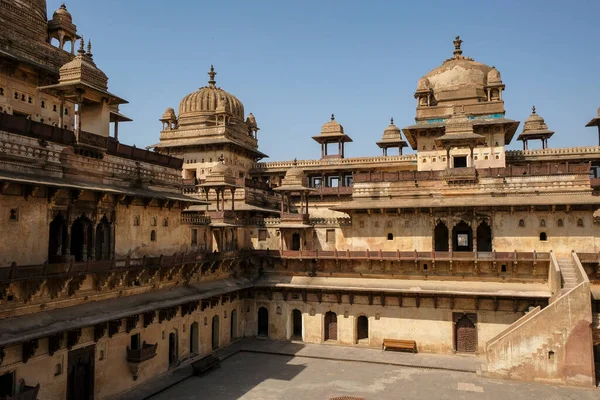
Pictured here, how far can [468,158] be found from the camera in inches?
1359

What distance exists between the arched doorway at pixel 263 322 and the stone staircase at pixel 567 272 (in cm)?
1692

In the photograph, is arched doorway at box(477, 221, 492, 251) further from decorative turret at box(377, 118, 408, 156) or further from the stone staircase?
decorative turret at box(377, 118, 408, 156)

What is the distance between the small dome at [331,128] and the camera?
44.1 m

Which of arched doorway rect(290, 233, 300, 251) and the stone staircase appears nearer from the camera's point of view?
the stone staircase

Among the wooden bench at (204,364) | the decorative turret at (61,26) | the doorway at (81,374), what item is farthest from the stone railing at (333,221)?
the decorative turret at (61,26)

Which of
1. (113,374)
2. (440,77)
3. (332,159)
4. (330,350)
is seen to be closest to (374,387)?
Result: (330,350)

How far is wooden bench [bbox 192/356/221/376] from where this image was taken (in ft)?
73.6

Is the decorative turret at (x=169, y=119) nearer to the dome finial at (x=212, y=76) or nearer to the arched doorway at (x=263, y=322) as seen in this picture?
the dome finial at (x=212, y=76)

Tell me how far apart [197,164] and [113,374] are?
23033 millimetres

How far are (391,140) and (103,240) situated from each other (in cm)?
3120

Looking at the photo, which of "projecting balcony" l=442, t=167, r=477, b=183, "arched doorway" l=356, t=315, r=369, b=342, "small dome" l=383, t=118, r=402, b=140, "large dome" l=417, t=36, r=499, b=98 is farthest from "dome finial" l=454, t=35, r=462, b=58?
"arched doorway" l=356, t=315, r=369, b=342

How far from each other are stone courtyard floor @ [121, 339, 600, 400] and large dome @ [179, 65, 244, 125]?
21499 mm

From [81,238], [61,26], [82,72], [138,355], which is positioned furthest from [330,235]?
[61,26]

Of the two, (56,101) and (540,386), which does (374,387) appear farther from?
(56,101)
